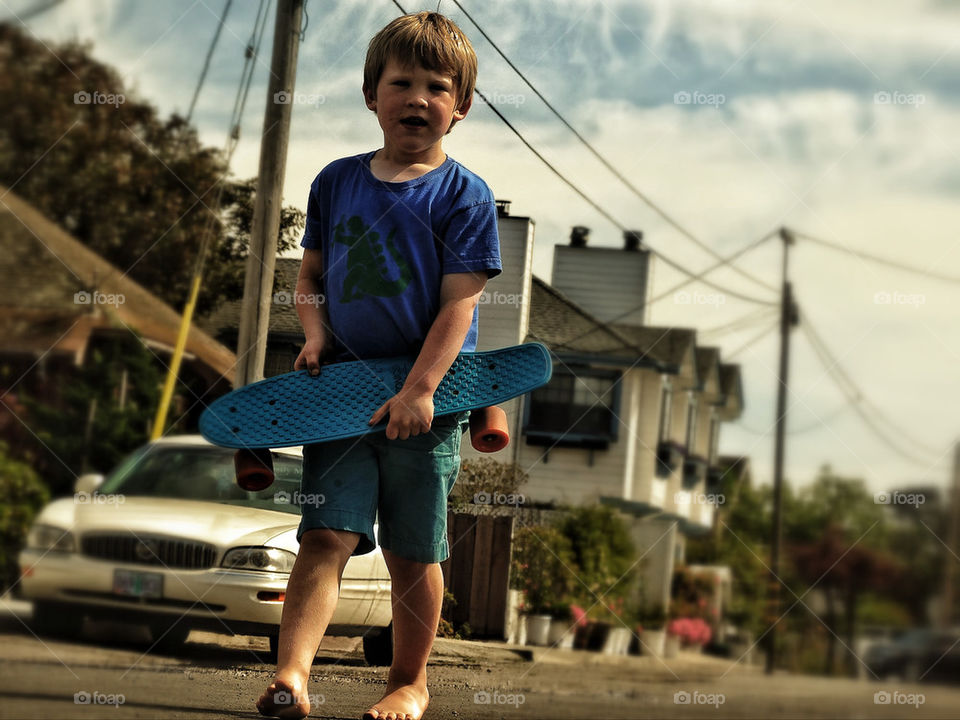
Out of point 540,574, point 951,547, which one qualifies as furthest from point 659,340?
point 951,547

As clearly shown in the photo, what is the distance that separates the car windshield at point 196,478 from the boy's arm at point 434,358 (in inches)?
23.9

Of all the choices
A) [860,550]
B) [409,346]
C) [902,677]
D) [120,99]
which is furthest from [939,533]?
[120,99]

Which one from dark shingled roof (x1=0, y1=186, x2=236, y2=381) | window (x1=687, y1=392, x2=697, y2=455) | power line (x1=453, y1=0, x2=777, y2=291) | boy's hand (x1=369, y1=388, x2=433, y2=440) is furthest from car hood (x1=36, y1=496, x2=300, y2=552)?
power line (x1=453, y1=0, x2=777, y2=291)

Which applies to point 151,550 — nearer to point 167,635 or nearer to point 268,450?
point 167,635

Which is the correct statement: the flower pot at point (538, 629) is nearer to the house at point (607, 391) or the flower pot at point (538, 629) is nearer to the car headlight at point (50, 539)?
the house at point (607, 391)

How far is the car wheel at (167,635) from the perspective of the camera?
8.85 feet

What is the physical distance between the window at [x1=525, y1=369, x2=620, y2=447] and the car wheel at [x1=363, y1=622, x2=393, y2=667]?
2.28 feet

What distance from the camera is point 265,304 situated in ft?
10.0

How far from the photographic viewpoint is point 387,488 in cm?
236

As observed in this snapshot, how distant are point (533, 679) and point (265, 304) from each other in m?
1.33

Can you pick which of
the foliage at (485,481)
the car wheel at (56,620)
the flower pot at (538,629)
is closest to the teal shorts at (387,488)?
the foliage at (485,481)

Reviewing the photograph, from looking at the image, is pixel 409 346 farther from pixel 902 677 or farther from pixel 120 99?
pixel 902 677

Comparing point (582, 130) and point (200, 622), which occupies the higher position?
point (582, 130)

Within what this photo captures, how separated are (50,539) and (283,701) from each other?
915mm
